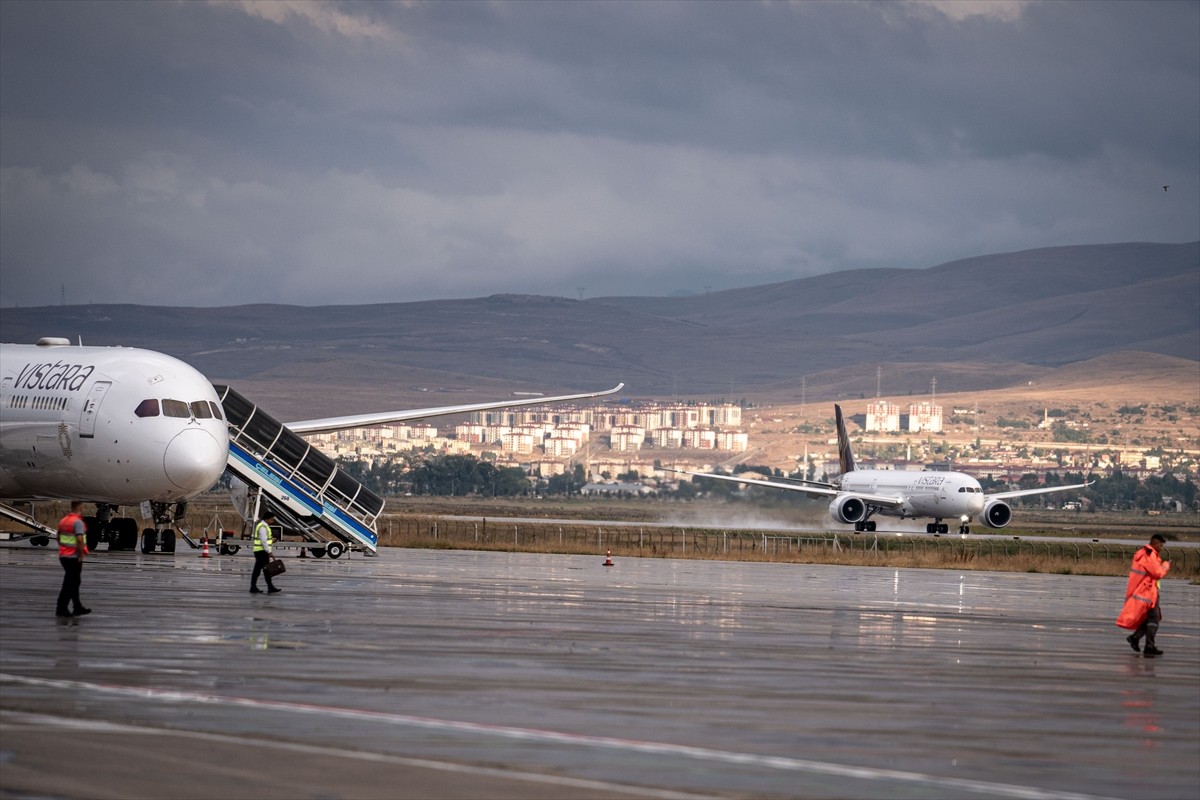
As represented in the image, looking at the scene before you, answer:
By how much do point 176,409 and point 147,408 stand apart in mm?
669

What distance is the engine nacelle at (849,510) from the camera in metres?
90.8

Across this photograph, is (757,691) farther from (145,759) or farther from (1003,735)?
(145,759)

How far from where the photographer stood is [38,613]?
24.8m

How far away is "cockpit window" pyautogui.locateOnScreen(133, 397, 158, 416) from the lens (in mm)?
37656

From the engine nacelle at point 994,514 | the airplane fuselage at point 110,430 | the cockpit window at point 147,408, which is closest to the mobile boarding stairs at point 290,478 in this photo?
the airplane fuselage at point 110,430

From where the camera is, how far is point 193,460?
3734 centimetres

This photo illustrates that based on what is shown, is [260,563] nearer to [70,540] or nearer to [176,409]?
[70,540]

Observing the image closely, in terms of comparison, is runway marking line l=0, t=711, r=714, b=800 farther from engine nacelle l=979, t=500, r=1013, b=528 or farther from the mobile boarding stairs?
engine nacelle l=979, t=500, r=1013, b=528

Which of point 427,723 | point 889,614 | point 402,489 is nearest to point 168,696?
point 427,723

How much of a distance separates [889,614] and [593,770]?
60.9 ft

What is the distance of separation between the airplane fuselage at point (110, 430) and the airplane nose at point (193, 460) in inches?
0.9

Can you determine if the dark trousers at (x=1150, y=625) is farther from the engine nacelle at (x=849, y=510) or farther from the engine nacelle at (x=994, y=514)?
the engine nacelle at (x=849, y=510)

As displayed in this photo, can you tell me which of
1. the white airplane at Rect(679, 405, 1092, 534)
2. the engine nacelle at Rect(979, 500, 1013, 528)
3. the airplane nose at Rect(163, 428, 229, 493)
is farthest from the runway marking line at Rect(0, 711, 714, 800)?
the engine nacelle at Rect(979, 500, 1013, 528)

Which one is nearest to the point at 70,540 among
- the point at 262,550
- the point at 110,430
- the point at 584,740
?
the point at 262,550
